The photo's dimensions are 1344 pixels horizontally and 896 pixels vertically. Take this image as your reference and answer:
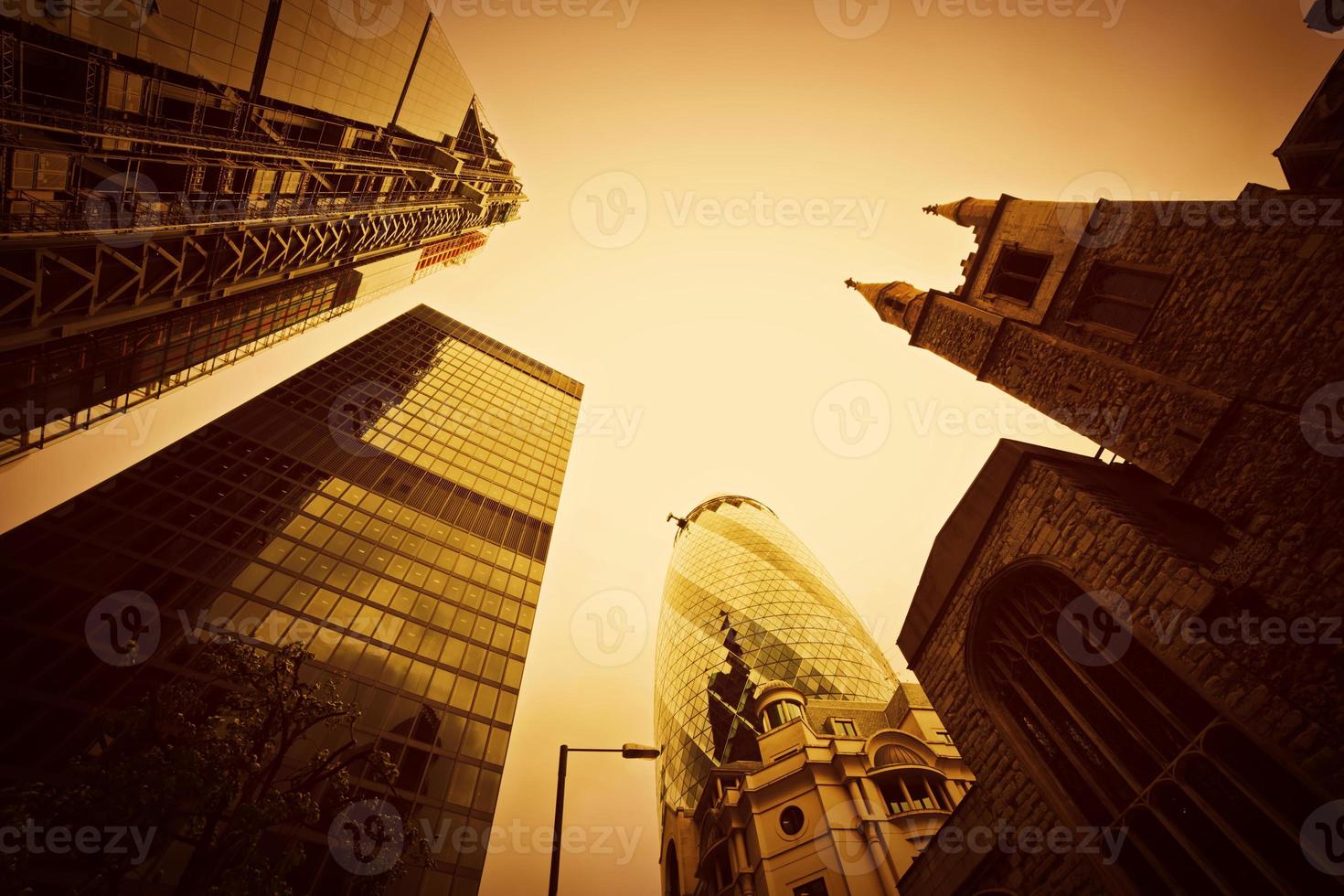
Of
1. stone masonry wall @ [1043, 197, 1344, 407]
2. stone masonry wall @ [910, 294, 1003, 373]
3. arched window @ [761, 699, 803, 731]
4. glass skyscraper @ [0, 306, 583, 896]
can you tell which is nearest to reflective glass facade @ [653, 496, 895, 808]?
arched window @ [761, 699, 803, 731]

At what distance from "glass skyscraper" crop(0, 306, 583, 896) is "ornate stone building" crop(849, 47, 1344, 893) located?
17877 mm

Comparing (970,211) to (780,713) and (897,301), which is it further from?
(780,713)

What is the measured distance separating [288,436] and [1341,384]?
40695mm

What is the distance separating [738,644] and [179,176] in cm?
4763

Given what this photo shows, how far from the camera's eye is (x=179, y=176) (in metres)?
17.7

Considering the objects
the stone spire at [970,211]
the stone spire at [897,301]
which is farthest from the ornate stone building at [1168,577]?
the stone spire at [897,301]

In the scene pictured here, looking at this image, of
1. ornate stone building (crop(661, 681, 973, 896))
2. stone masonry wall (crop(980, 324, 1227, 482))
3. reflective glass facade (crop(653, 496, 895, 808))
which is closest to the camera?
A: stone masonry wall (crop(980, 324, 1227, 482))

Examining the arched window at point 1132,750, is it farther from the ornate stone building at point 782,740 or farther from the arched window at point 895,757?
the arched window at point 895,757

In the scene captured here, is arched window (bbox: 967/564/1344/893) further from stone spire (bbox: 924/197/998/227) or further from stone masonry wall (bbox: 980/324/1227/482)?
stone spire (bbox: 924/197/998/227)

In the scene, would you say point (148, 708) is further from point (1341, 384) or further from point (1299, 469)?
point (1341, 384)

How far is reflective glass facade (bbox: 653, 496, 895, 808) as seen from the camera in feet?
139

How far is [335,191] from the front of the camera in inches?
1021

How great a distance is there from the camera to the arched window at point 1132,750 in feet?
22.3

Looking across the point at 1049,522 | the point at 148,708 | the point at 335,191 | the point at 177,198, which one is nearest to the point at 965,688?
the point at 1049,522
